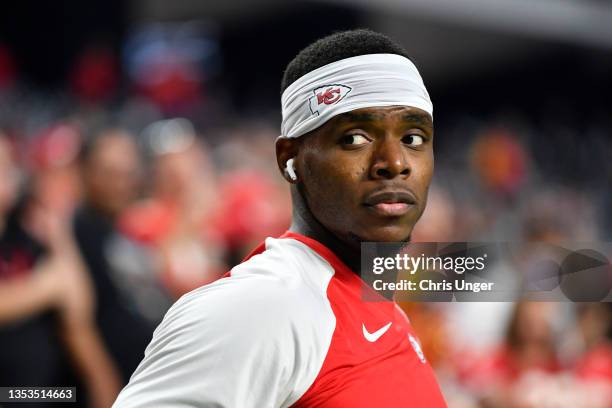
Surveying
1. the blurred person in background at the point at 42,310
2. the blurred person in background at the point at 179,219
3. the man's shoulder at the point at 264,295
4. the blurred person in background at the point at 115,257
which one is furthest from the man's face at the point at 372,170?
the blurred person in background at the point at 179,219

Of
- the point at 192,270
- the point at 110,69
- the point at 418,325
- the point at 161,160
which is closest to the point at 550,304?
the point at 418,325

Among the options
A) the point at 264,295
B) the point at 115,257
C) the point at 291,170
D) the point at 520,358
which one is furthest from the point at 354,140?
the point at 520,358

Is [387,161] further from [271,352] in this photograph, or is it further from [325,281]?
[271,352]

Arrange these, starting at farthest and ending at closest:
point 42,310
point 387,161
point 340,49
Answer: point 42,310 → point 340,49 → point 387,161

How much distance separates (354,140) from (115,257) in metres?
2.77

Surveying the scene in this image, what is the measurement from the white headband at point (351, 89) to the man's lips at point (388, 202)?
0.60 feet

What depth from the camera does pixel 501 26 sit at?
660 inches

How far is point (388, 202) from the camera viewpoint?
2.12 m

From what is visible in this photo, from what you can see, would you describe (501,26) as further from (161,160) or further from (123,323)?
(123,323)

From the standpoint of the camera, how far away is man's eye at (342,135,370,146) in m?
2.12

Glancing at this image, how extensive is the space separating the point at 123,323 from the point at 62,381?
1.20ft

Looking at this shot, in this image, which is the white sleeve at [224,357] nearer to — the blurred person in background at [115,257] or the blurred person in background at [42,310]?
the blurred person in background at [42,310]

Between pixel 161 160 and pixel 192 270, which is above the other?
pixel 161 160

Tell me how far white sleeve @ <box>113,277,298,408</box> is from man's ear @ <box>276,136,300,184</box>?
39 cm
